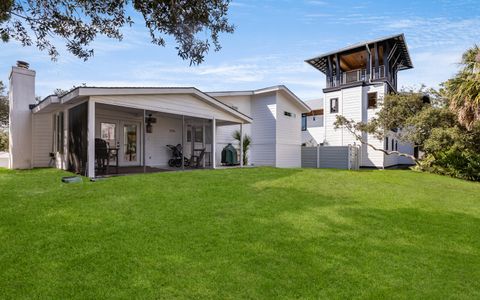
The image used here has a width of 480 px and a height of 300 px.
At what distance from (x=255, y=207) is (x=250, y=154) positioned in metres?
11.7

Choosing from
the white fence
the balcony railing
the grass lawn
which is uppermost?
the balcony railing

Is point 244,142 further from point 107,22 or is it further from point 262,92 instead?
point 107,22

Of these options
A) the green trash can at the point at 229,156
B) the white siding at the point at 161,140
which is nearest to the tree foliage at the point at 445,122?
the green trash can at the point at 229,156

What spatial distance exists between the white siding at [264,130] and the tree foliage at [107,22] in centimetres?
1179

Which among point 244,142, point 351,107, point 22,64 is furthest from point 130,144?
point 351,107

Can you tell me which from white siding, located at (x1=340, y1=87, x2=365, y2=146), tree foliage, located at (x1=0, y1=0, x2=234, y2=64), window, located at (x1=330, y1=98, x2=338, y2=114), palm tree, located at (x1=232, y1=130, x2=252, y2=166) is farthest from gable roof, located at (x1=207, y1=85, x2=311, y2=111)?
tree foliage, located at (x1=0, y1=0, x2=234, y2=64)

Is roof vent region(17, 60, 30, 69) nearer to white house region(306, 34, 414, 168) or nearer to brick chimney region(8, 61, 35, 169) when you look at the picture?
brick chimney region(8, 61, 35, 169)

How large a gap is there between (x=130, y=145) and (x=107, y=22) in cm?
842

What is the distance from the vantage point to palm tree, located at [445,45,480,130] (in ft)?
37.9

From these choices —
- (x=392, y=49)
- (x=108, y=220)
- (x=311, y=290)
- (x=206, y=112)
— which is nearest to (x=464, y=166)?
(x=392, y=49)

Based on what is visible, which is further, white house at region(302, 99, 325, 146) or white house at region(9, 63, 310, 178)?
white house at region(302, 99, 325, 146)

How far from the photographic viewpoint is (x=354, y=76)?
74.3 feet

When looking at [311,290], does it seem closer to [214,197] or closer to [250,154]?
[214,197]

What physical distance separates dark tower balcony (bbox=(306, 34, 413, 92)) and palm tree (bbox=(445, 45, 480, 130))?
311 inches
